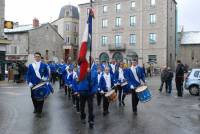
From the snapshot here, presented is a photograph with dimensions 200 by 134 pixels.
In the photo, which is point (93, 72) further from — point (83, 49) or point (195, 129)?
point (195, 129)

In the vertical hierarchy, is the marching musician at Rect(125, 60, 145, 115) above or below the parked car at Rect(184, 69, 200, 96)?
above

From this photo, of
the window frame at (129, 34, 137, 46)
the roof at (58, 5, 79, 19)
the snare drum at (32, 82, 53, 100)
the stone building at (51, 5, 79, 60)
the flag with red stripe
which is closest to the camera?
the flag with red stripe

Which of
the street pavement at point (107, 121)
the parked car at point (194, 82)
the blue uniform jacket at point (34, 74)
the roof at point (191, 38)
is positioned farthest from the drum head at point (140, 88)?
the roof at point (191, 38)

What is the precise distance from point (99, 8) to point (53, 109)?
58474mm

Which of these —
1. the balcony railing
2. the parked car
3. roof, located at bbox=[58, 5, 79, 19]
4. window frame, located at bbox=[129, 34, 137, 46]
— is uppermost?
roof, located at bbox=[58, 5, 79, 19]

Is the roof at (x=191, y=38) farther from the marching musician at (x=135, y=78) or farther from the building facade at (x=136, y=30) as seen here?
the marching musician at (x=135, y=78)

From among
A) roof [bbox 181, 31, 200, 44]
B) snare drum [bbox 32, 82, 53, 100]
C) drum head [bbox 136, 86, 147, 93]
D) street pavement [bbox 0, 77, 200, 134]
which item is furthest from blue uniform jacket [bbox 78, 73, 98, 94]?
roof [bbox 181, 31, 200, 44]

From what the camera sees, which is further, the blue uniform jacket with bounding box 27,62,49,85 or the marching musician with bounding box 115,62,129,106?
the marching musician with bounding box 115,62,129,106

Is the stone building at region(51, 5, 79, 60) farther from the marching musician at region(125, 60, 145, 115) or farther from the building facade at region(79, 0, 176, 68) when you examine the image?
the marching musician at region(125, 60, 145, 115)

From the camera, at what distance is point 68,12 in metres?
86.9

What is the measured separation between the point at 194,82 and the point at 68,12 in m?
68.4

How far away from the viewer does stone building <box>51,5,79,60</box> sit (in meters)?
81.4

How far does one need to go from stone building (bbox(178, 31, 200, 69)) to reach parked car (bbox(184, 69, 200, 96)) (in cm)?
5987

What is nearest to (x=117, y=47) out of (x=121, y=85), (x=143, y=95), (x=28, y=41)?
(x=28, y=41)
